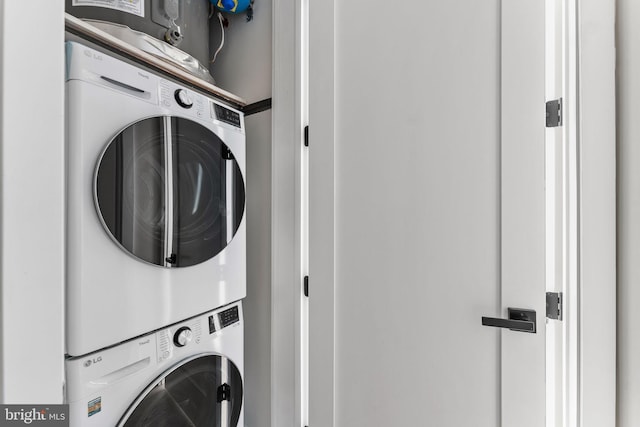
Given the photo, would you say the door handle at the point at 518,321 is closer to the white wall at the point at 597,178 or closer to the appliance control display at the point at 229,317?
the white wall at the point at 597,178

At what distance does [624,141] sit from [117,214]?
1342 millimetres

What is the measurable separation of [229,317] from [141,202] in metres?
0.57

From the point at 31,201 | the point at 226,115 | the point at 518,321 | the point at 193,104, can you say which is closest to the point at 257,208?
the point at 226,115

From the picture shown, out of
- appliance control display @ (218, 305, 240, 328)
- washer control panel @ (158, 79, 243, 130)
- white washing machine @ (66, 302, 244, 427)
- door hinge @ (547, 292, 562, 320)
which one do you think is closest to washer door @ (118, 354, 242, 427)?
white washing machine @ (66, 302, 244, 427)

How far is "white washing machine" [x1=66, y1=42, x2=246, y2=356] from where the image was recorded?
2.52ft

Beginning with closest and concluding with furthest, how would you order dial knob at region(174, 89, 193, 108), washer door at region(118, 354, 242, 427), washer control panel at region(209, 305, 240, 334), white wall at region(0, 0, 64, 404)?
1. white wall at region(0, 0, 64, 404)
2. washer door at region(118, 354, 242, 427)
3. dial knob at region(174, 89, 193, 108)
4. washer control panel at region(209, 305, 240, 334)

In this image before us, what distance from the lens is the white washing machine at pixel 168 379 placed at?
78cm

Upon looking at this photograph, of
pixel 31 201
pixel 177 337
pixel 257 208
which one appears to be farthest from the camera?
pixel 257 208

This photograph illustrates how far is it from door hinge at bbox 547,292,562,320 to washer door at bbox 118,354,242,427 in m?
1.07

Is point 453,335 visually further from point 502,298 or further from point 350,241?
point 350,241

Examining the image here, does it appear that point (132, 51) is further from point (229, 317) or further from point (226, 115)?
point (229, 317)

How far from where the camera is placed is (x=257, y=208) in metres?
1.49

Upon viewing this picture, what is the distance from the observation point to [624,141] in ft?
2.68

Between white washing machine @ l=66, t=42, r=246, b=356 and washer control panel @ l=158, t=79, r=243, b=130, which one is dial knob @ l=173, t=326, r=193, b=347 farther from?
washer control panel @ l=158, t=79, r=243, b=130
